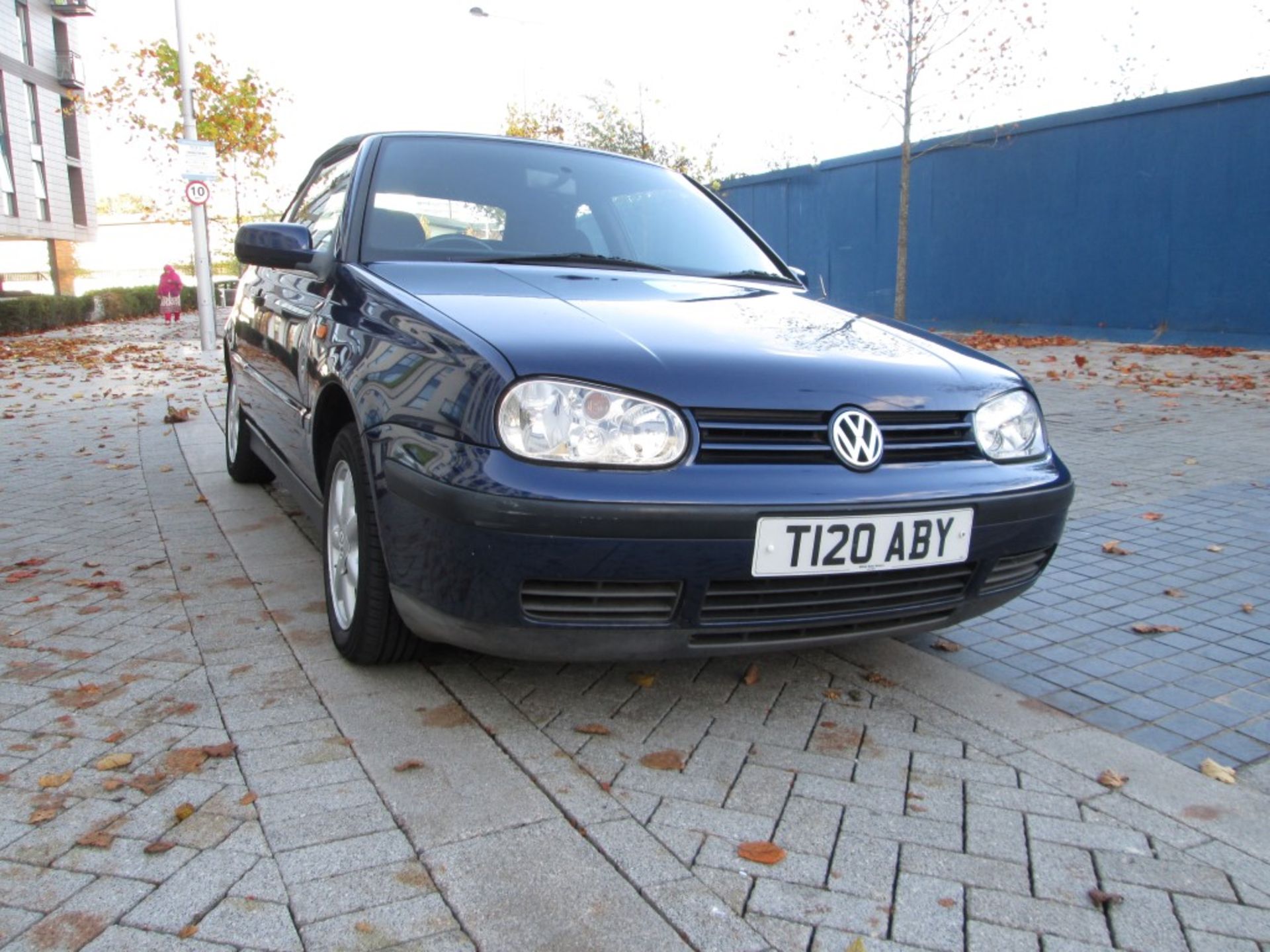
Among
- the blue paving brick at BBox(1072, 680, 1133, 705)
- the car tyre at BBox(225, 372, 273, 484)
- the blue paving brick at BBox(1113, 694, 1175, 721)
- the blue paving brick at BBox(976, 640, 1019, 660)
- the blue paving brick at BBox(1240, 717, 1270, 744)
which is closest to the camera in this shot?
the blue paving brick at BBox(1240, 717, 1270, 744)

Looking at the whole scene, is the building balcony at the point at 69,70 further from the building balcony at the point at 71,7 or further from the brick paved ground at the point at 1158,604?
the brick paved ground at the point at 1158,604

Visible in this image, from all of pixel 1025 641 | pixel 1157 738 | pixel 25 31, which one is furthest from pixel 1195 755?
pixel 25 31

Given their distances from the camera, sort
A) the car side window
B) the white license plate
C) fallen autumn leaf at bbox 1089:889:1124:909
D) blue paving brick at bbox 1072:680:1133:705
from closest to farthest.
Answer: fallen autumn leaf at bbox 1089:889:1124:909
the white license plate
blue paving brick at bbox 1072:680:1133:705
the car side window

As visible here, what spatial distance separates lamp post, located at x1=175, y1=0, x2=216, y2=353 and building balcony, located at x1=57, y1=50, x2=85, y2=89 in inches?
1085

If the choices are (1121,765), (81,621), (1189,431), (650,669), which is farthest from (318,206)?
(1189,431)

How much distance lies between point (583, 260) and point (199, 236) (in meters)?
14.1

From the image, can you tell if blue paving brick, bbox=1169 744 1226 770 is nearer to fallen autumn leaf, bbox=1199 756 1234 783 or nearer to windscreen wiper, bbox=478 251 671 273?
fallen autumn leaf, bbox=1199 756 1234 783

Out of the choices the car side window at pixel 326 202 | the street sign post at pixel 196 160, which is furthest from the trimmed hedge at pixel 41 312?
the car side window at pixel 326 202

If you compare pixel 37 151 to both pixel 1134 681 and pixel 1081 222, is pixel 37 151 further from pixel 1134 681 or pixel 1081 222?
pixel 1134 681

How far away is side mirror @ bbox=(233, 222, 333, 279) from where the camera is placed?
3510 mm

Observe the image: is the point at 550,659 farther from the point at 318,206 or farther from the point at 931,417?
the point at 318,206

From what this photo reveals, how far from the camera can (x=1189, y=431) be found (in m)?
7.18

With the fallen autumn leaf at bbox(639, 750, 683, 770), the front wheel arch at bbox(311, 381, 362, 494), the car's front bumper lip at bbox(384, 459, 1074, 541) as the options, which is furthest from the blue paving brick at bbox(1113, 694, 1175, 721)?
the front wheel arch at bbox(311, 381, 362, 494)

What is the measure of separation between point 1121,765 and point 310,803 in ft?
6.27
